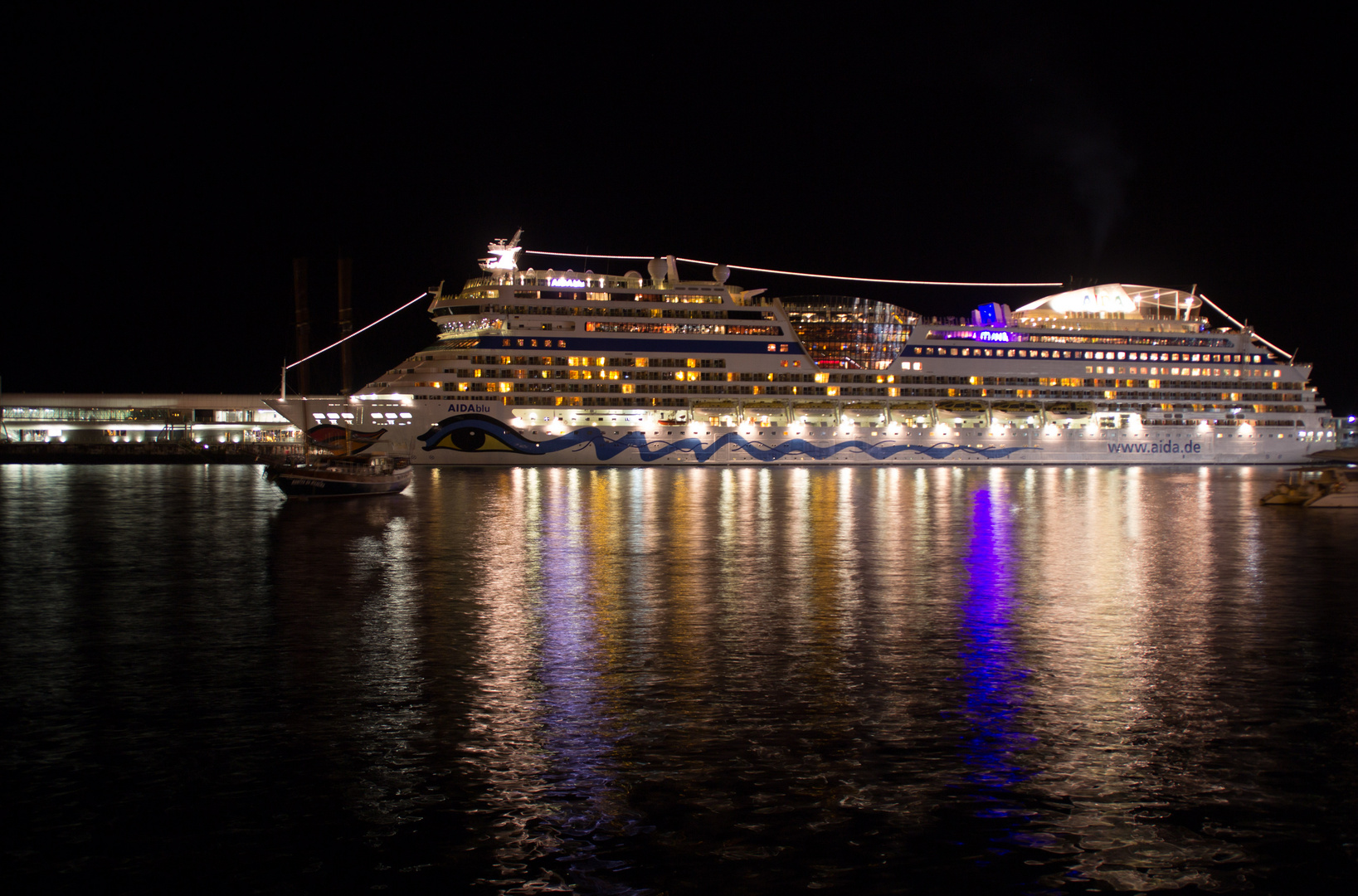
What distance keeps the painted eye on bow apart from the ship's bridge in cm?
Answer: 4609

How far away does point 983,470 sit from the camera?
242 feet

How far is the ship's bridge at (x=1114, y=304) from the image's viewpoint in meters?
86.5

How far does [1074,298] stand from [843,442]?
86.8ft

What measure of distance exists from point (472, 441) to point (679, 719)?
59.9 m

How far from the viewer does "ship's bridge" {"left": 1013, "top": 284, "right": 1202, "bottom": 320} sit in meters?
86.5

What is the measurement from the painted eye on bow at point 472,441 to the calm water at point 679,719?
139 ft

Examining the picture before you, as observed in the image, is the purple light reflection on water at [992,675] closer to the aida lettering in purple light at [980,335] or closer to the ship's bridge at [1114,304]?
the aida lettering in purple light at [980,335]

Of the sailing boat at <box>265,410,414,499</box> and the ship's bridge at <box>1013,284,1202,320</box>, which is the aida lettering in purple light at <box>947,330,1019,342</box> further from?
the sailing boat at <box>265,410,414,499</box>

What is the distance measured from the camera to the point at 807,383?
77.3 metres

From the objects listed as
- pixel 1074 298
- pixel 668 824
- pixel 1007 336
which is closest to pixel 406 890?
pixel 668 824

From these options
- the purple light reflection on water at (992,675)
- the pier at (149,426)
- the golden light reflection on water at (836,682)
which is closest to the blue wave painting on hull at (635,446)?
the pier at (149,426)

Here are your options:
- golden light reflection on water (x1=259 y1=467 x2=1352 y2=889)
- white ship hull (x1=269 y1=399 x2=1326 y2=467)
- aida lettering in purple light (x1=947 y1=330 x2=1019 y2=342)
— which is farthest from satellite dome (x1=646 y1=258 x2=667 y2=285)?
golden light reflection on water (x1=259 y1=467 x2=1352 y2=889)

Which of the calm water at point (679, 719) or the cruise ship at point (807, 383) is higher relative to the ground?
the cruise ship at point (807, 383)

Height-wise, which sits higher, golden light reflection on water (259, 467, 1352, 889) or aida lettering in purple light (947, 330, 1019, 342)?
aida lettering in purple light (947, 330, 1019, 342)
